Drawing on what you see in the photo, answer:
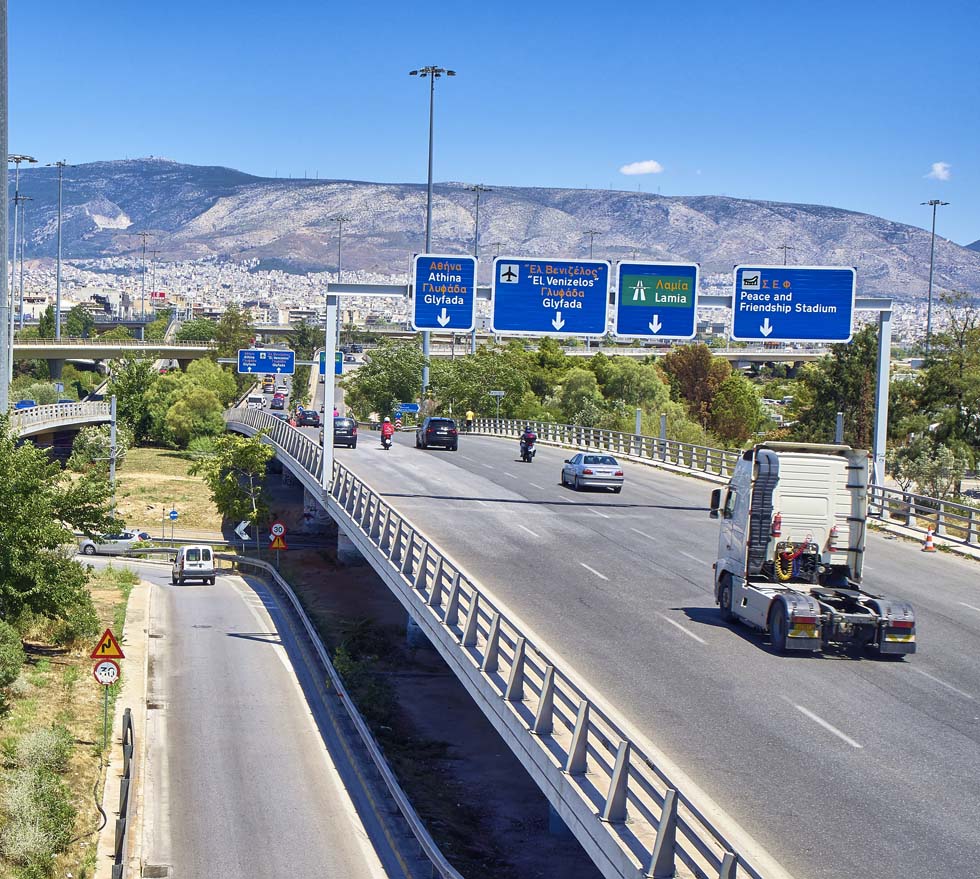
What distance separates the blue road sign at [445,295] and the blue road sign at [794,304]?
7.88m

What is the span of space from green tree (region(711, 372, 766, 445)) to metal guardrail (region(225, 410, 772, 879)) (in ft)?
293

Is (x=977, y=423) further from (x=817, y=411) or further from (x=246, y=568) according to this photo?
(x=246, y=568)

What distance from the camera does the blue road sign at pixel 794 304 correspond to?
36.6 metres

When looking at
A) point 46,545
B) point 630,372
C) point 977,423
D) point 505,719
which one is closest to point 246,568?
point 46,545

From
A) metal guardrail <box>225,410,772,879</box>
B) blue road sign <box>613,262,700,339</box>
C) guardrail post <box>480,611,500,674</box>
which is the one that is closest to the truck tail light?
metal guardrail <box>225,410,772,879</box>

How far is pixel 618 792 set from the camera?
1151 centimetres

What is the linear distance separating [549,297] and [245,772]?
62.1 ft

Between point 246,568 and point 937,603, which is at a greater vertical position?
point 937,603

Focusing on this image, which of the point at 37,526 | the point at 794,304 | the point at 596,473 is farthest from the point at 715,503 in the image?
the point at 596,473

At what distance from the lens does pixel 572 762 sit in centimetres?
1277

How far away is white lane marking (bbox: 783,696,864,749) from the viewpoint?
48.6 feet

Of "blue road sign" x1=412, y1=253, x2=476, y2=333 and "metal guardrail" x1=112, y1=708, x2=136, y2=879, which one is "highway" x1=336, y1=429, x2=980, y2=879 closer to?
"blue road sign" x1=412, y1=253, x2=476, y2=333

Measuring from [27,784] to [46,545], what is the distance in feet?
31.7

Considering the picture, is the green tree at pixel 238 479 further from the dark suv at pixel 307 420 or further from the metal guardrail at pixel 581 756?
the metal guardrail at pixel 581 756
